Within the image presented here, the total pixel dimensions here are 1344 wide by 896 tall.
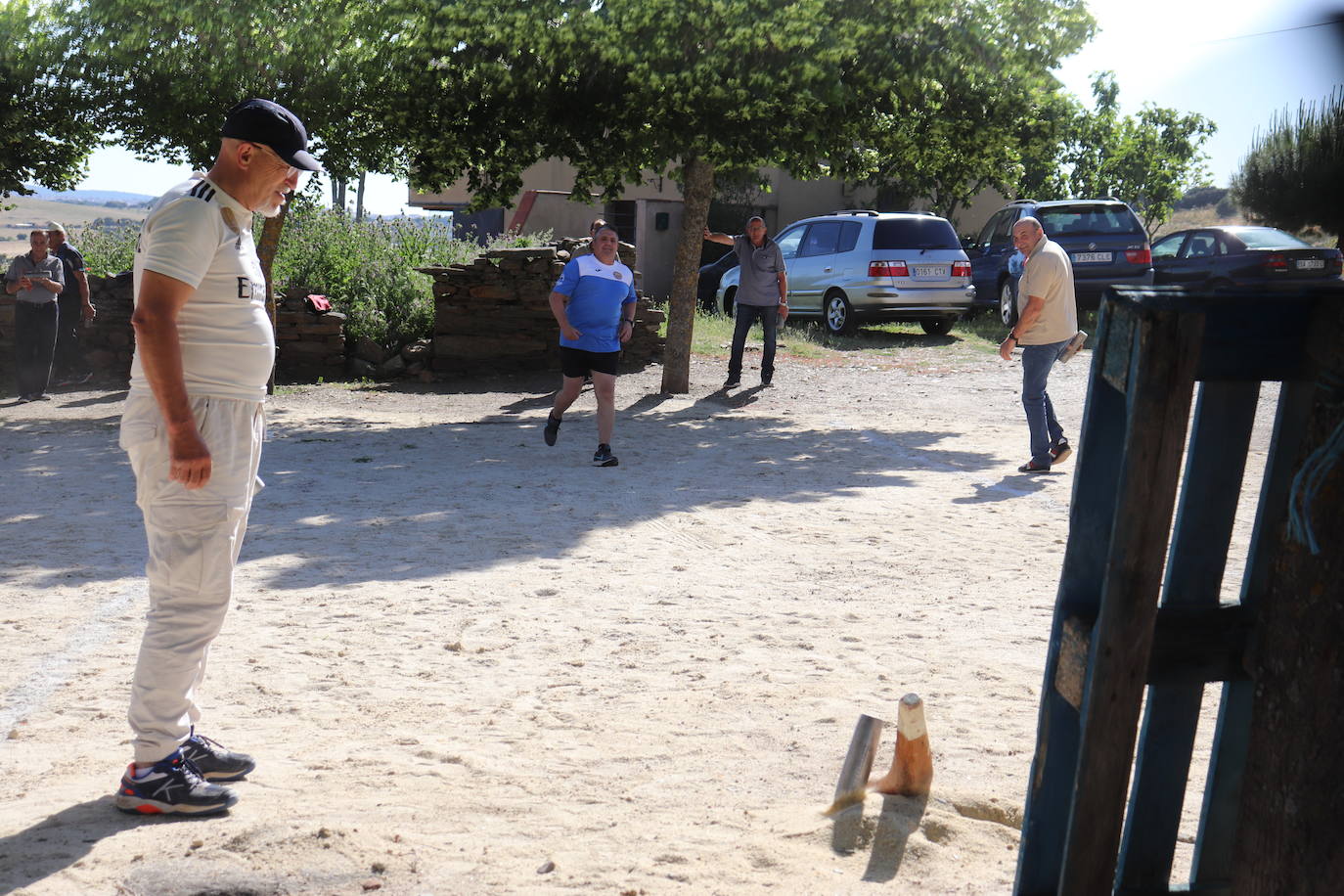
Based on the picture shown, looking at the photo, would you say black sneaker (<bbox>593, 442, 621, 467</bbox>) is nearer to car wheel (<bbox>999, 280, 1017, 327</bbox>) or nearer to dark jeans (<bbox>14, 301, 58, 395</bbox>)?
dark jeans (<bbox>14, 301, 58, 395</bbox>)

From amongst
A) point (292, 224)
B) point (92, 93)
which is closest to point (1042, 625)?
point (92, 93)

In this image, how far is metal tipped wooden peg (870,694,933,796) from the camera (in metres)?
3.67

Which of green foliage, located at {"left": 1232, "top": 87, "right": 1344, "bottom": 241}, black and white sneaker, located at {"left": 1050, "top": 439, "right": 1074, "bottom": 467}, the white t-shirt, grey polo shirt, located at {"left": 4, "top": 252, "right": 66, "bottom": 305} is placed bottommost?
black and white sneaker, located at {"left": 1050, "top": 439, "right": 1074, "bottom": 467}

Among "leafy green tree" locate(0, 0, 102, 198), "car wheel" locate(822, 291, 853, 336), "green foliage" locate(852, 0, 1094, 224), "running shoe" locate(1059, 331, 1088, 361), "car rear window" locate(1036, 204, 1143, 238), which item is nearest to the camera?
"running shoe" locate(1059, 331, 1088, 361)

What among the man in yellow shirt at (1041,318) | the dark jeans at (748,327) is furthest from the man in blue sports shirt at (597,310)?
the dark jeans at (748,327)

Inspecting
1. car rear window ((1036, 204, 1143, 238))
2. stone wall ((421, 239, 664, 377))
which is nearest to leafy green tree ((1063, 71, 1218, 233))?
car rear window ((1036, 204, 1143, 238))

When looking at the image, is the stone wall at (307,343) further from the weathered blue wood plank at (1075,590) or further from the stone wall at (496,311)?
the weathered blue wood plank at (1075,590)

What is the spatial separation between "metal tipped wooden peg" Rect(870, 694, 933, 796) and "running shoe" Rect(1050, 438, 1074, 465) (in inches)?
241

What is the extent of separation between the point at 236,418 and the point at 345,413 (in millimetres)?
9161

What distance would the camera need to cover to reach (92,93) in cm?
1310

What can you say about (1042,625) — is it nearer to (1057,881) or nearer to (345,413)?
(1057,881)

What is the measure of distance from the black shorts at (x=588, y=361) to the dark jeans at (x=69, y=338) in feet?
23.7

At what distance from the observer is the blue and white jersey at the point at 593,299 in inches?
371

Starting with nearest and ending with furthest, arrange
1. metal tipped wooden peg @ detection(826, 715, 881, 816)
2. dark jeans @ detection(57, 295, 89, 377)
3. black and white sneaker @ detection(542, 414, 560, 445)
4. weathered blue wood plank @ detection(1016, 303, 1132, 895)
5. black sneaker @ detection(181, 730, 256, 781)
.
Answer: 1. weathered blue wood plank @ detection(1016, 303, 1132, 895)
2. metal tipped wooden peg @ detection(826, 715, 881, 816)
3. black sneaker @ detection(181, 730, 256, 781)
4. black and white sneaker @ detection(542, 414, 560, 445)
5. dark jeans @ detection(57, 295, 89, 377)
